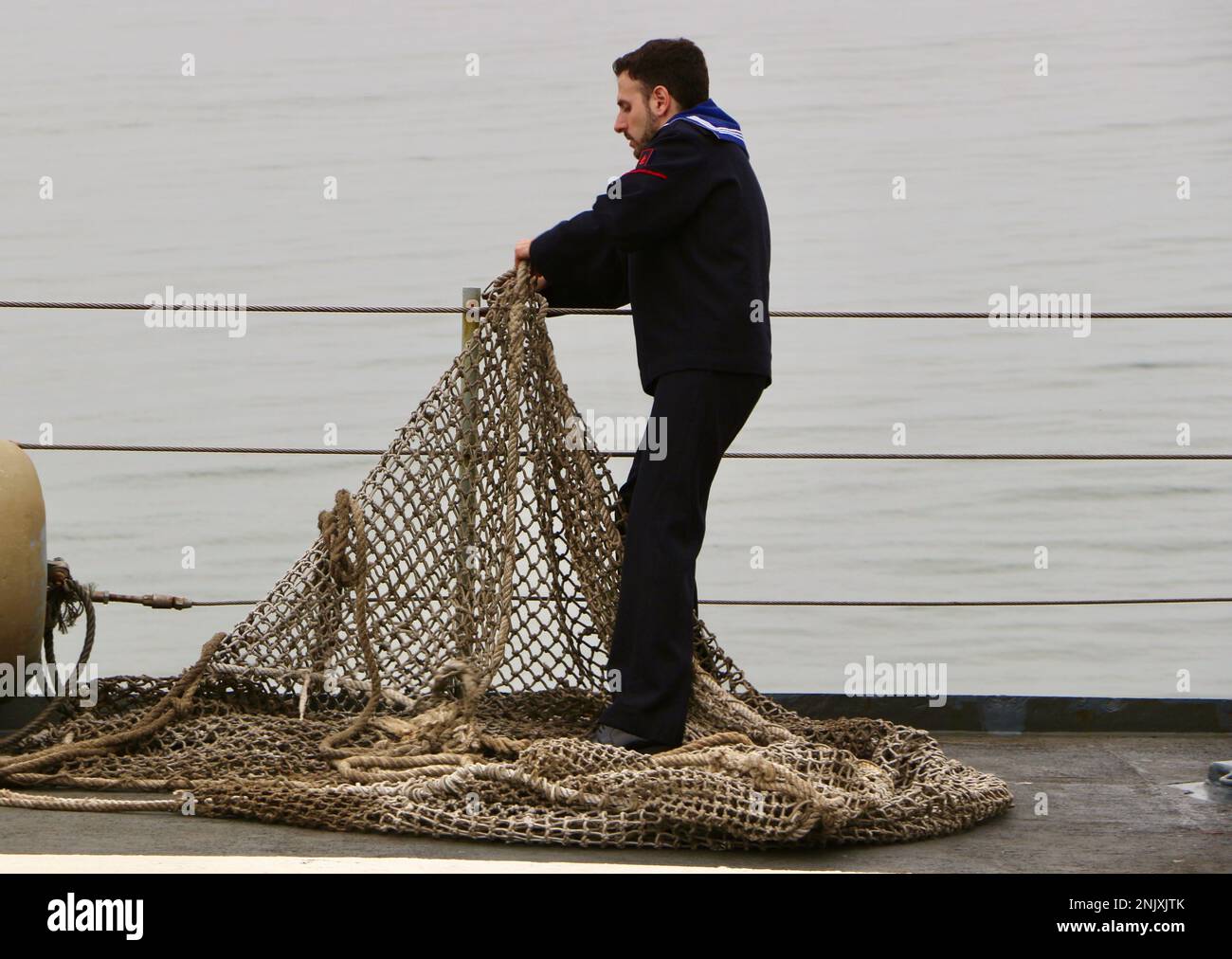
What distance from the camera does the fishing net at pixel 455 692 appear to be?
8.33 ft

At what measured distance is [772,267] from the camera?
11.1m

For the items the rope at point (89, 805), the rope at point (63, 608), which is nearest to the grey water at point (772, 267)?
the rope at point (63, 608)

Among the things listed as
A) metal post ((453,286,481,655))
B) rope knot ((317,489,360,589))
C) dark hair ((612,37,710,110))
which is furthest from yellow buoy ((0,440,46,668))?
dark hair ((612,37,710,110))

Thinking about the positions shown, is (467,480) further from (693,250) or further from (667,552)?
(693,250)

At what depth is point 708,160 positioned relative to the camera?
2.85 meters

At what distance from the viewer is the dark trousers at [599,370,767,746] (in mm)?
2787

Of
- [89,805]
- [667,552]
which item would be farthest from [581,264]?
[89,805]

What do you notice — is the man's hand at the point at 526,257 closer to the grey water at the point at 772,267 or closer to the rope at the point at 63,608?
the rope at the point at 63,608

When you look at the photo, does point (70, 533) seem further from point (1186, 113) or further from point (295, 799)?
point (1186, 113)

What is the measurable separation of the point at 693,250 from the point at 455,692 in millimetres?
922

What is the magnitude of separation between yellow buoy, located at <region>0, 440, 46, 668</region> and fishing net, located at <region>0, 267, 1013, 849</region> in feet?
0.58

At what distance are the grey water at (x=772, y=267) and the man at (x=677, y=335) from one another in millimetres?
5879

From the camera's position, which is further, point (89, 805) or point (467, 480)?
point (467, 480)

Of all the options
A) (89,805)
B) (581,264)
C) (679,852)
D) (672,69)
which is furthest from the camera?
(581,264)
